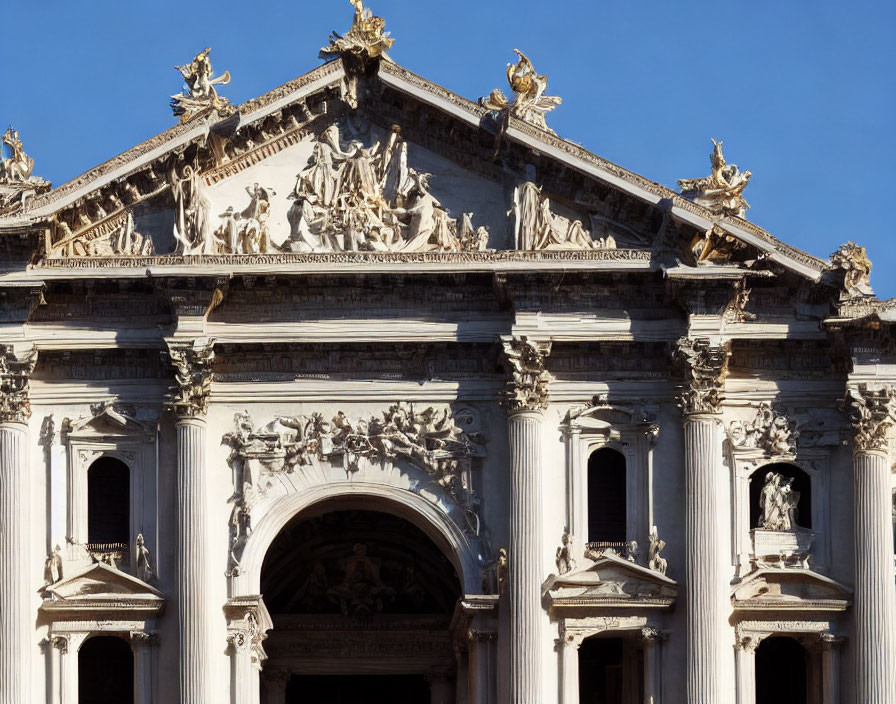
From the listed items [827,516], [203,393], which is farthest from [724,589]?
[203,393]

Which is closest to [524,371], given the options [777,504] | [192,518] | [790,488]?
[777,504]

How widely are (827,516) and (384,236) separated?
804 cm

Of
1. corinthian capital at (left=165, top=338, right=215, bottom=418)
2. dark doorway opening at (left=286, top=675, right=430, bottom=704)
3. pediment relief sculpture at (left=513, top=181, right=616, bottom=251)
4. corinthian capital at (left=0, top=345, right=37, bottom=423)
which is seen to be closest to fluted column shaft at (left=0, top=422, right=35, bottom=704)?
corinthian capital at (left=0, top=345, right=37, bottom=423)

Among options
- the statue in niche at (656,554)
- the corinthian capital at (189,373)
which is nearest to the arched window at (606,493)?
the statue in niche at (656,554)

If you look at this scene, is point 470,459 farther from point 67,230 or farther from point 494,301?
point 67,230

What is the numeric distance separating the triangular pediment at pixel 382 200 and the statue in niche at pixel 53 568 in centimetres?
449

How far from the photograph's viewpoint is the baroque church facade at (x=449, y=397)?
42.9m

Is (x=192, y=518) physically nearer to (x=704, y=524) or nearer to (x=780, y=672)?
(x=704, y=524)

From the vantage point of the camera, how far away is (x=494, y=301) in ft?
144

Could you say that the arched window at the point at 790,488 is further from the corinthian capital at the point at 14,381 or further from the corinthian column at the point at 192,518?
the corinthian capital at the point at 14,381

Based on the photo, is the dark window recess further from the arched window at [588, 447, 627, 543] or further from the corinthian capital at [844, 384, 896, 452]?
the corinthian capital at [844, 384, 896, 452]

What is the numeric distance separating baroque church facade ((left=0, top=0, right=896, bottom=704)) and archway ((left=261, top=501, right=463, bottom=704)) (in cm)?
478

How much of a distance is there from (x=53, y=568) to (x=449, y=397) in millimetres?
6544

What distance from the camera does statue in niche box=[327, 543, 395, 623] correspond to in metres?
49.2
